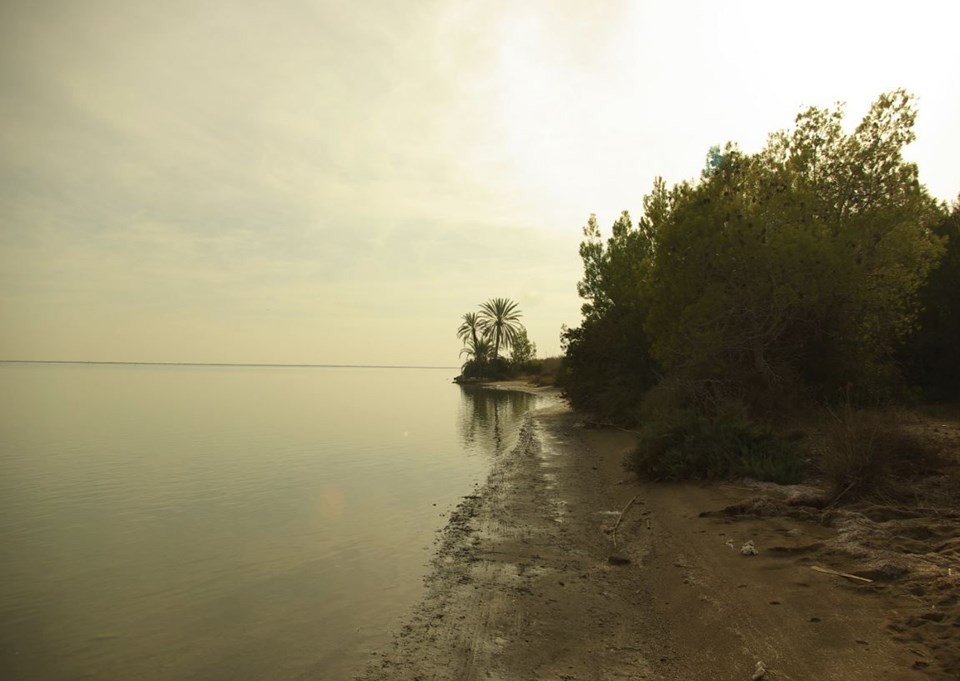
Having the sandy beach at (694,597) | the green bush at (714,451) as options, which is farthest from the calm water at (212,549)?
the green bush at (714,451)

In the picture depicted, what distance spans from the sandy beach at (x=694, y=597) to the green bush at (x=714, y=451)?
99 cm

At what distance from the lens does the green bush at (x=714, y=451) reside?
11695 millimetres

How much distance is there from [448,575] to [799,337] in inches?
609

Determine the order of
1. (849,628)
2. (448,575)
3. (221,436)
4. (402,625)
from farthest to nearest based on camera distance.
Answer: (221,436) → (448,575) → (402,625) → (849,628)

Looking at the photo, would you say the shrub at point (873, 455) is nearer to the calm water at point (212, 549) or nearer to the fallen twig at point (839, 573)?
the fallen twig at point (839, 573)

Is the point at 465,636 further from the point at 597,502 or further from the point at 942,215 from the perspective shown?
the point at 942,215

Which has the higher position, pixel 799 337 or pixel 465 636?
pixel 799 337

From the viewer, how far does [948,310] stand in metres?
20.6

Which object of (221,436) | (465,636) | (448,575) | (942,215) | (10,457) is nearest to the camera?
(465,636)

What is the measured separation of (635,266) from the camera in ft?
93.3

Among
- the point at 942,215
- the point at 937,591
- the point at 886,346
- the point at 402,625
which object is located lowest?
the point at 402,625

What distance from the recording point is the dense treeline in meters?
17.6

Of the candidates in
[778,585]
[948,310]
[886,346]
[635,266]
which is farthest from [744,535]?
[635,266]

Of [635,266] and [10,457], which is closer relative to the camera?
[10,457]
